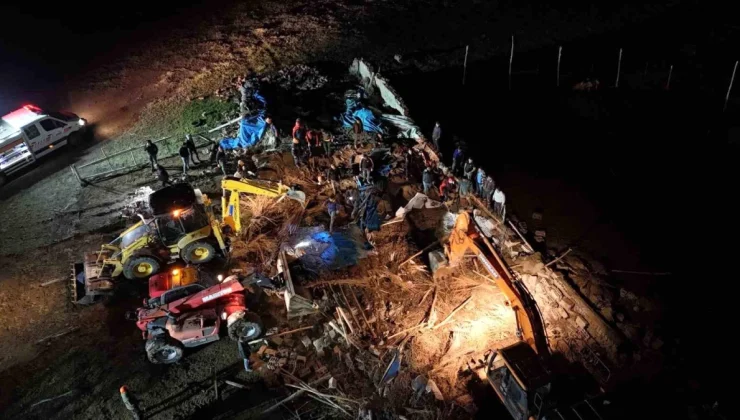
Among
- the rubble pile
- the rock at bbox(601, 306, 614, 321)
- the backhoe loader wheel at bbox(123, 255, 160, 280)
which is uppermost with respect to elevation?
the rubble pile

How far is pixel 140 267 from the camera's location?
13250 mm

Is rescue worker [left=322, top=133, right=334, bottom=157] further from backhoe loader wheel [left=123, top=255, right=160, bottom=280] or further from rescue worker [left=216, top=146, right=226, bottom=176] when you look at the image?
backhoe loader wheel [left=123, top=255, right=160, bottom=280]

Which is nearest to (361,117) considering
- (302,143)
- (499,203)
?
(302,143)

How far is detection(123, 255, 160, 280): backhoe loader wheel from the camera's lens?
1302 cm

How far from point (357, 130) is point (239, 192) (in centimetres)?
465

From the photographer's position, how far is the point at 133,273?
13.2 m

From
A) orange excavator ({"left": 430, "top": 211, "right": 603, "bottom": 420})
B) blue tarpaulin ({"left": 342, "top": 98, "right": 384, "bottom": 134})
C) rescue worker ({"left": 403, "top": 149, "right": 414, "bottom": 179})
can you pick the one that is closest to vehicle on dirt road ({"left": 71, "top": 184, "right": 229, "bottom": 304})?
rescue worker ({"left": 403, "top": 149, "right": 414, "bottom": 179})

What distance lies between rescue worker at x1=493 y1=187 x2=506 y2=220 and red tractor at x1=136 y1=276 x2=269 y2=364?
7.16 metres

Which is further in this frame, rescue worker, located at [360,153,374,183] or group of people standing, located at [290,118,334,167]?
group of people standing, located at [290,118,334,167]

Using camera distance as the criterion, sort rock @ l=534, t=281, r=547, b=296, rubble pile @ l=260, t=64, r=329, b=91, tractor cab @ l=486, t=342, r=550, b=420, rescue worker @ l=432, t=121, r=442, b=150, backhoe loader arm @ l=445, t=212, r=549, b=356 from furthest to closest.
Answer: rubble pile @ l=260, t=64, r=329, b=91
rescue worker @ l=432, t=121, r=442, b=150
rock @ l=534, t=281, r=547, b=296
backhoe loader arm @ l=445, t=212, r=549, b=356
tractor cab @ l=486, t=342, r=550, b=420

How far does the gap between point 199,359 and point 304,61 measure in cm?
1559

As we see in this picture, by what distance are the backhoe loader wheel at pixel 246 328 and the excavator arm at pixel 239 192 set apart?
3.30 metres

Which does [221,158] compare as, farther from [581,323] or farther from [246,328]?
[581,323]

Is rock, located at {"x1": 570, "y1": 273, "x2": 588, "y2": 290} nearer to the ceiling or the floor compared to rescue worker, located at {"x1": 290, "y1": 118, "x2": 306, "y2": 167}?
nearer to the floor
